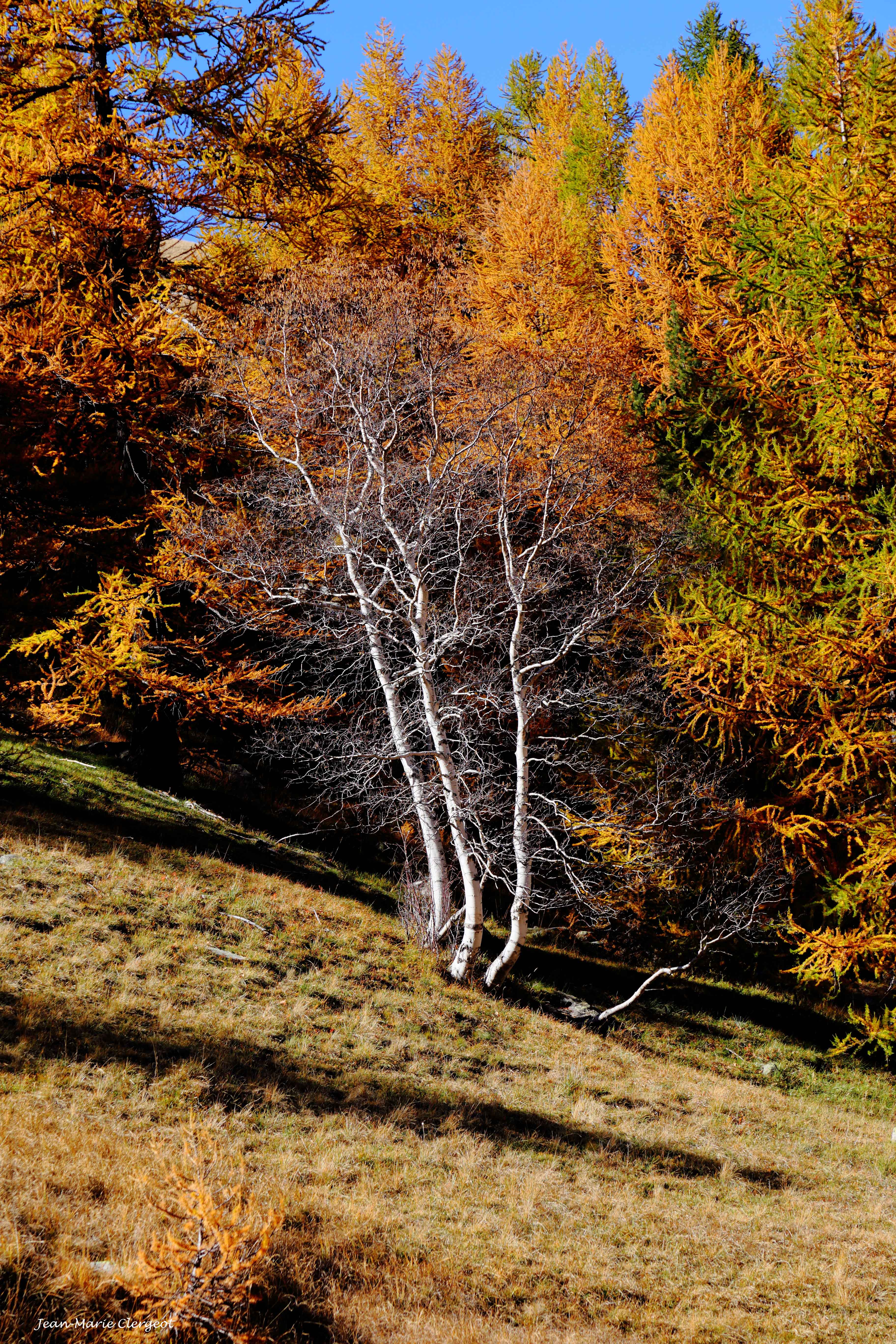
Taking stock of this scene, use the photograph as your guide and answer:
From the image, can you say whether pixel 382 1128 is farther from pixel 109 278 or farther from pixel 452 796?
pixel 109 278

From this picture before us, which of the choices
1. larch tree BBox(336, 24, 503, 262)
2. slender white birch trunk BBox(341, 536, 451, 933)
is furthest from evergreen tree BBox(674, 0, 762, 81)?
slender white birch trunk BBox(341, 536, 451, 933)

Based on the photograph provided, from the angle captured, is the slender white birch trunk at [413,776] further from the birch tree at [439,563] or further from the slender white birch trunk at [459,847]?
the slender white birch trunk at [459,847]

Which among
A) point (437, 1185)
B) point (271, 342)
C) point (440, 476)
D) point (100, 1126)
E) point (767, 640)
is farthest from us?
point (271, 342)

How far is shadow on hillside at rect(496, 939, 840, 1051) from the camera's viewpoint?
1277 cm

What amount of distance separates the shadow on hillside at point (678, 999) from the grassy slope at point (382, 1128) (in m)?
0.95

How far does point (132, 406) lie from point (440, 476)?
4934 mm

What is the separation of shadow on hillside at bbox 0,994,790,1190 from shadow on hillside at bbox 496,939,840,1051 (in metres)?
4.46

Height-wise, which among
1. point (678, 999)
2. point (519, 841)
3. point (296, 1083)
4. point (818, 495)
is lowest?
point (296, 1083)

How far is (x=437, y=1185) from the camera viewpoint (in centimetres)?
560

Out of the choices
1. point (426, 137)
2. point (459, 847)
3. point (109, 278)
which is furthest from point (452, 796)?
→ point (426, 137)

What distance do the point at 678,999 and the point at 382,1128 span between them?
9043mm

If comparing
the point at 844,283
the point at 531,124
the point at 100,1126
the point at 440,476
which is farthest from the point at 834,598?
the point at 531,124

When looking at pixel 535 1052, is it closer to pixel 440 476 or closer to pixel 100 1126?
pixel 100 1126

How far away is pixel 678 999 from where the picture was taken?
14023 mm
